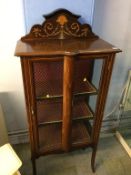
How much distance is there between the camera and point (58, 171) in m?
1.52

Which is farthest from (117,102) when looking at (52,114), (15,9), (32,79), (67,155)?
(15,9)

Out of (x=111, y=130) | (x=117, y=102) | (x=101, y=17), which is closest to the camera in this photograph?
(x=101, y=17)

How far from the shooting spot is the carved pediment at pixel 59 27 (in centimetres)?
112

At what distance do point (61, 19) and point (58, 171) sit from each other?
1244 millimetres

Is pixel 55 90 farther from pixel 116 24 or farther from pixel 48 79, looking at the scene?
pixel 116 24

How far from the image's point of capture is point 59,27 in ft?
3.76

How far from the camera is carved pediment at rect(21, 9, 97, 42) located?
3.67 ft

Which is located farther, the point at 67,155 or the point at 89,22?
the point at 67,155

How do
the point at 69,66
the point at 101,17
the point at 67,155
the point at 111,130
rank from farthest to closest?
1. the point at 111,130
2. the point at 67,155
3. the point at 101,17
4. the point at 69,66

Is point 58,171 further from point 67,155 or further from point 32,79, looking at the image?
point 32,79

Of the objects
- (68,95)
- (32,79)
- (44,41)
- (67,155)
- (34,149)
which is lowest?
(67,155)

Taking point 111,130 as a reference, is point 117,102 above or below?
above

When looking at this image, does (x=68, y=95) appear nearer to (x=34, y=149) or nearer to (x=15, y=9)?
(x=34, y=149)

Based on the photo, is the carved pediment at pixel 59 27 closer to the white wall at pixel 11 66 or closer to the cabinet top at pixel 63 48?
A: the cabinet top at pixel 63 48
